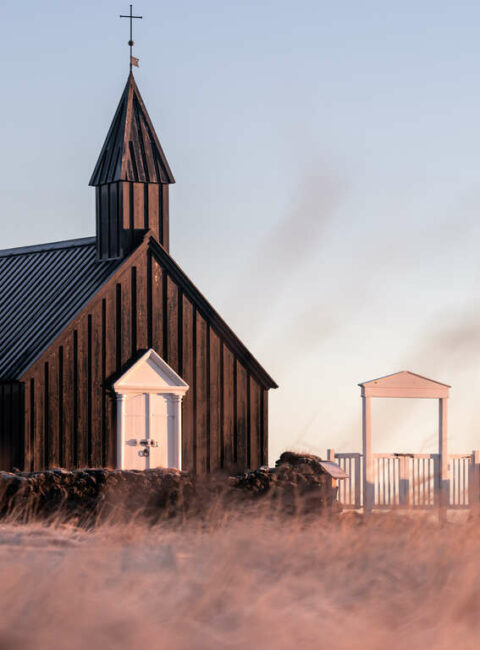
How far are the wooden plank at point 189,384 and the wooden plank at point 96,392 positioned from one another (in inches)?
98.3

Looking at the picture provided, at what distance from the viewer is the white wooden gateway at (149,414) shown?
2797 centimetres

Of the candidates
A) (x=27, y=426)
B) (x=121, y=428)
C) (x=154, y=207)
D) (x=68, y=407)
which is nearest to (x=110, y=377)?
(x=121, y=428)

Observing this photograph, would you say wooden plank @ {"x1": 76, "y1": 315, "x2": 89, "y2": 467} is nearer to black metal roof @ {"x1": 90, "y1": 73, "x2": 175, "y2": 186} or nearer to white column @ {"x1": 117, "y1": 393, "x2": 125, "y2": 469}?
white column @ {"x1": 117, "y1": 393, "x2": 125, "y2": 469}

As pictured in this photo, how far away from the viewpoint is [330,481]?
2462cm

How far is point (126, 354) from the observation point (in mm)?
28125

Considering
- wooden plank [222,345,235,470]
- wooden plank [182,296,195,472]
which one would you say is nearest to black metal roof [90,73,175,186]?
wooden plank [182,296,195,472]

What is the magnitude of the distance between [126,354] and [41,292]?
3.51 metres

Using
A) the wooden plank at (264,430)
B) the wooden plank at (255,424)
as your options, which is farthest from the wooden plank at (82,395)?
the wooden plank at (264,430)

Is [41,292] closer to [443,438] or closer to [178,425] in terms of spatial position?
[178,425]

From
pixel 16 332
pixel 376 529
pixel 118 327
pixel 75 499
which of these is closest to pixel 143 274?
pixel 118 327

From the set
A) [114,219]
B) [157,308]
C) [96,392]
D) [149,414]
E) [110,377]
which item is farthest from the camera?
[114,219]

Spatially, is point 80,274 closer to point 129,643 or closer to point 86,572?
point 86,572

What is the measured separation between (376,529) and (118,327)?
14529 mm

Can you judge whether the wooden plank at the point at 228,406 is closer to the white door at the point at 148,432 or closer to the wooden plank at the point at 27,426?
Result: the white door at the point at 148,432
